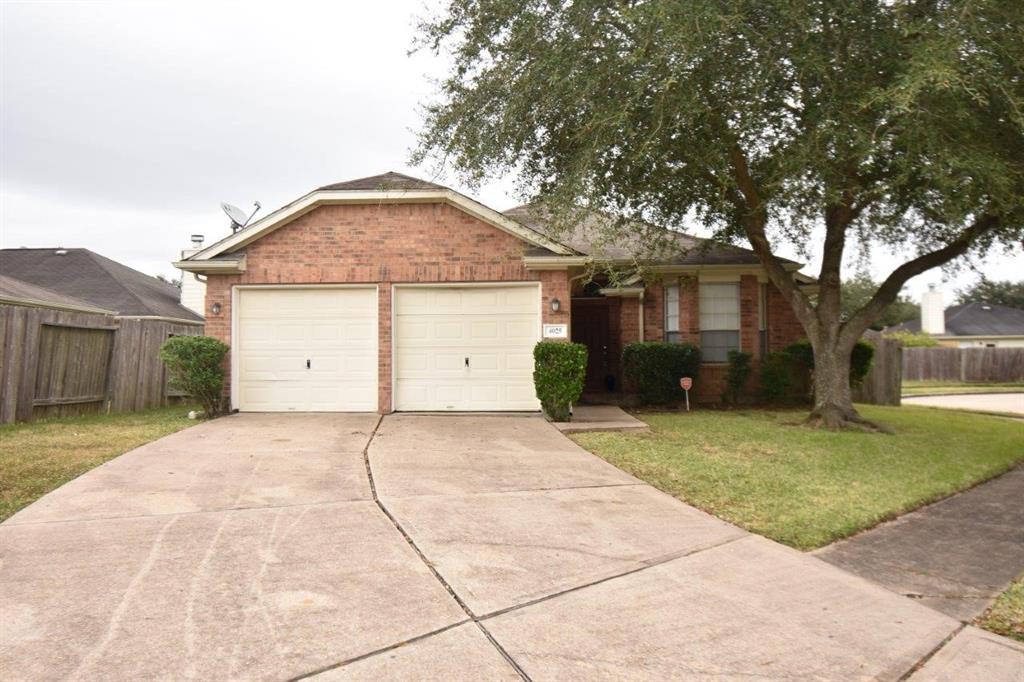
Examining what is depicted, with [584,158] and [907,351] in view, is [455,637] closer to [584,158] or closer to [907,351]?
[584,158]

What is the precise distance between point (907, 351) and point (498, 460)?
92.7 ft

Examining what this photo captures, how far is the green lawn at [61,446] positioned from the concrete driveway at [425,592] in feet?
1.53

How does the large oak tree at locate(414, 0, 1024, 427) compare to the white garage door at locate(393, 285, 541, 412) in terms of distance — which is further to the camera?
the white garage door at locate(393, 285, 541, 412)

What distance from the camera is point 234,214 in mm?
14188

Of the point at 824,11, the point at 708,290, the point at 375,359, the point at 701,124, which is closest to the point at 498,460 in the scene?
the point at 375,359

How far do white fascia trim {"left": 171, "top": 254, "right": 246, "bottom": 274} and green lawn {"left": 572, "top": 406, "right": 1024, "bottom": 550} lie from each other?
21.8 feet

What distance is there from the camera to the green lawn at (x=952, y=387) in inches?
945

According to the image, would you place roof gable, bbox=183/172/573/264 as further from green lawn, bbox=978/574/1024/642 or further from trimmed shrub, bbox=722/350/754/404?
green lawn, bbox=978/574/1024/642

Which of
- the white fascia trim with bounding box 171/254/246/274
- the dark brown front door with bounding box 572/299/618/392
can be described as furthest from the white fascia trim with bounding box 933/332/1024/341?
the white fascia trim with bounding box 171/254/246/274

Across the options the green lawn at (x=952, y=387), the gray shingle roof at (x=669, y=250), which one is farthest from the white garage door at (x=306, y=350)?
the green lawn at (x=952, y=387)

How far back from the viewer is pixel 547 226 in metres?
9.62

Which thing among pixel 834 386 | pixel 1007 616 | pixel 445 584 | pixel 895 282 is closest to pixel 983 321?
pixel 895 282

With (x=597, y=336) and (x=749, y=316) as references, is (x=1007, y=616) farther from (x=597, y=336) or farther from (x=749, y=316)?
(x=597, y=336)

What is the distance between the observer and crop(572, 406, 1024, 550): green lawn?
5.56 meters
